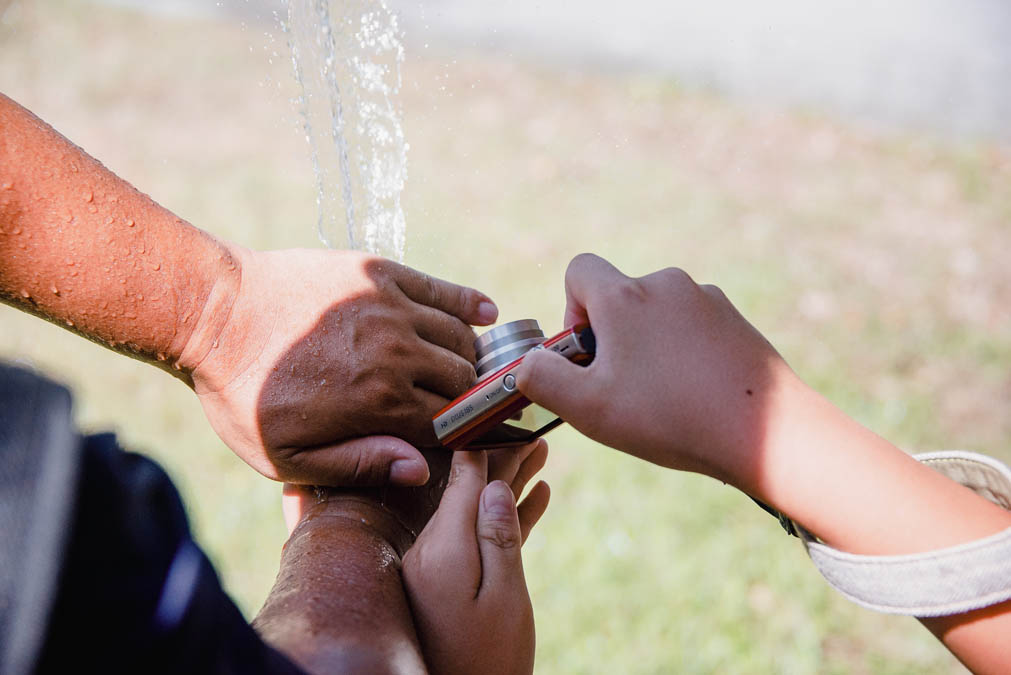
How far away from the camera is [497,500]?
147 centimetres

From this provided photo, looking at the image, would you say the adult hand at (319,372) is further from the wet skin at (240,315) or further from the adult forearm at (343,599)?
the adult forearm at (343,599)

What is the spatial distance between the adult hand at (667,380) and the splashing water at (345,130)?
4.28 ft

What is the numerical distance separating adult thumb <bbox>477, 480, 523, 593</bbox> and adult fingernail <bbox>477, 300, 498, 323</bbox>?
0.56m

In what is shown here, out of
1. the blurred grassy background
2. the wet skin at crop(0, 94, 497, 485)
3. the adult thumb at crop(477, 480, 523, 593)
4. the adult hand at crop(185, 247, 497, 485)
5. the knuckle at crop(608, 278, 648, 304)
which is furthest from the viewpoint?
the blurred grassy background

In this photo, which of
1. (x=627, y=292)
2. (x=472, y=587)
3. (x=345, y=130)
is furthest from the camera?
(x=345, y=130)

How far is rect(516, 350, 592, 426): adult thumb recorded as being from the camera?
1.20 metres

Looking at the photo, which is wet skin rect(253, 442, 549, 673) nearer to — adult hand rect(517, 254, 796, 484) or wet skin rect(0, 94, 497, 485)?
wet skin rect(0, 94, 497, 485)

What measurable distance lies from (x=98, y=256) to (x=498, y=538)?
2.87ft

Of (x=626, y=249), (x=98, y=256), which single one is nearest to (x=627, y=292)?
(x=98, y=256)

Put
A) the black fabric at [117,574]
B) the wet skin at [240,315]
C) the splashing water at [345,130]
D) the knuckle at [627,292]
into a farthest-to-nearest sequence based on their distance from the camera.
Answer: the splashing water at [345,130] < the wet skin at [240,315] < the knuckle at [627,292] < the black fabric at [117,574]

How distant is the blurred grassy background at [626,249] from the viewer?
2824mm

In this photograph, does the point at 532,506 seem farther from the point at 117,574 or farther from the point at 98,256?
the point at 117,574

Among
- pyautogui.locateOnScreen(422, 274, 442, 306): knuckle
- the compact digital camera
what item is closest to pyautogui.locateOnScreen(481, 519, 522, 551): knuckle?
the compact digital camera

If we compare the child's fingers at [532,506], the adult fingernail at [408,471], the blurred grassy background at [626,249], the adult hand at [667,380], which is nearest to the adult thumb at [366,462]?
the adult fingernail at [408,471]
